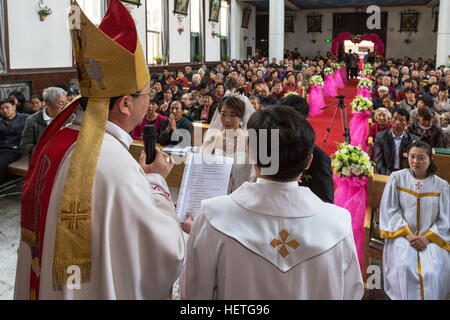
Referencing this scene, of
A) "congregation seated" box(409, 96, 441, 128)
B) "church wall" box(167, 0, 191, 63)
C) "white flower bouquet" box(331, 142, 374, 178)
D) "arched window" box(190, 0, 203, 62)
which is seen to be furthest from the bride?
"arched window" box(190, 0, 203, 62)

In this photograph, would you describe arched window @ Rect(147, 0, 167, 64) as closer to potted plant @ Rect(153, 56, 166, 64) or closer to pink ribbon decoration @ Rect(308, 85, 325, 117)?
potted plant @ Rect(153, 56, 166, 64)

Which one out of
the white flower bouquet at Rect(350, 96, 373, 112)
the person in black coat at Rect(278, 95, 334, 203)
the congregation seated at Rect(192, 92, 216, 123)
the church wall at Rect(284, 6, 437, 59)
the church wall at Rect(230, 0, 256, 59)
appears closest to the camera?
the person in black coat at Rect(278, 95, 334, 203)

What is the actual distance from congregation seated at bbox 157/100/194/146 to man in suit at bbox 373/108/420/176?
8.51ft

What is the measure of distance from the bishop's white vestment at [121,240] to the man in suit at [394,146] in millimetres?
4412

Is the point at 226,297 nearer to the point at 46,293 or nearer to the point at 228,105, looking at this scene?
the point at 46,293

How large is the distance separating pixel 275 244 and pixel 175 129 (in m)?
4.50

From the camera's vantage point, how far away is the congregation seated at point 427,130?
5754 millimetres

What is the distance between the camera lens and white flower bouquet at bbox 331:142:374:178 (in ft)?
12.1

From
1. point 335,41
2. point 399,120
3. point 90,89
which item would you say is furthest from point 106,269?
point 335,41

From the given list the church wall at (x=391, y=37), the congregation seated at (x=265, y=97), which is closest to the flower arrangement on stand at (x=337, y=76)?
the congregation seated at (x=265, y=97)

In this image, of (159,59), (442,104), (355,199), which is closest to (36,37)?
(159,59)

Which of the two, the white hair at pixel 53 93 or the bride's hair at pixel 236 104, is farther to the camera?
the white hair at pixel 53 93

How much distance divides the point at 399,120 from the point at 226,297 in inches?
181

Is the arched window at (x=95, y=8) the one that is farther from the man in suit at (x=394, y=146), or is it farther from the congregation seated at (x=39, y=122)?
the man in suit at (x=394, y=146)
